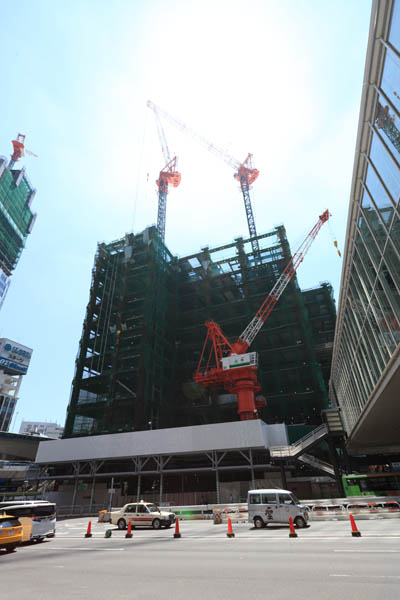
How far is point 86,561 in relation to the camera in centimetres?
1005

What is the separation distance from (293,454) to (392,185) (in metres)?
27.8

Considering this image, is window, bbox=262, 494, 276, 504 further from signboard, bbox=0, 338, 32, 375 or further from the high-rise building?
signboard, bbox=0, 338, 32, 375

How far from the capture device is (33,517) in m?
16.4

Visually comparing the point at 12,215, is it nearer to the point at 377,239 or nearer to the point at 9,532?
the point at 9,532

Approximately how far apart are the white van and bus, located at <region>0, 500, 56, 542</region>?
1055 cm

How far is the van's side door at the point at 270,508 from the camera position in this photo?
A: 56.9ft

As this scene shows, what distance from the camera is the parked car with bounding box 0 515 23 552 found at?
42.8 ft

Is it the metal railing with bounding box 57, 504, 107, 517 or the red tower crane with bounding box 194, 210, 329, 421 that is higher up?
the red tower crane with bounding box 194, 210, 329, 421

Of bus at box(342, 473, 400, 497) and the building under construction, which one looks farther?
the building under construction

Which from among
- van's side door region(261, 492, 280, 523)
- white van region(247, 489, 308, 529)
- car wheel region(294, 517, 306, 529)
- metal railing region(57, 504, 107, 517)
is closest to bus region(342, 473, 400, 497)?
white van region(247, 489, 308, 529)

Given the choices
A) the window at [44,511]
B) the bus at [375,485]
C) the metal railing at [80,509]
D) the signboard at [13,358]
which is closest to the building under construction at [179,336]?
the metal railing at [80,509]

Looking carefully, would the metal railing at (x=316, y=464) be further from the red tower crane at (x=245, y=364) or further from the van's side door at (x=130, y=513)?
the van's side door at (x=130, y=513)

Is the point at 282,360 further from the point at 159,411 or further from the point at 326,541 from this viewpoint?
the point at 326,541

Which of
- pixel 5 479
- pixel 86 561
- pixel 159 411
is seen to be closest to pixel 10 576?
pixel 86 561
